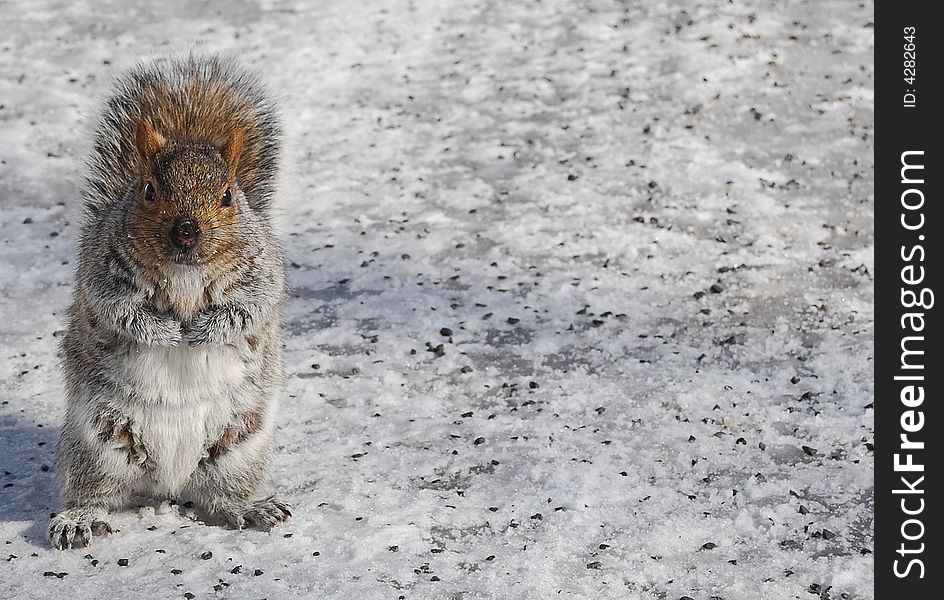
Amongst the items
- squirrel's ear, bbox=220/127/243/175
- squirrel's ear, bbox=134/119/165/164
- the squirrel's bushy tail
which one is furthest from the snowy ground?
squirrel's ear, bbox=134/119/165/164

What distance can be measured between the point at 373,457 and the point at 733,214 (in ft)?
8.79

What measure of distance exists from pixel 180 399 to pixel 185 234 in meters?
0.50

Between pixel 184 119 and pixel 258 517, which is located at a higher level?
pixel 184 119

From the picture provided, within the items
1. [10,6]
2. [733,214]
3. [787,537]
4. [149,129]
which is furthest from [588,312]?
[10,6]

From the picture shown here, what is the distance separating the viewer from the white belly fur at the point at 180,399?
3172mm

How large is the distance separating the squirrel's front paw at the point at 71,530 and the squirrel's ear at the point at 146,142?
105 centimetres

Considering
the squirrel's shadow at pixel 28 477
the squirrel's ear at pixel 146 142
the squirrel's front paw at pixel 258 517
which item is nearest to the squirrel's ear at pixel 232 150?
the squirrel's ear at pixel 146 142

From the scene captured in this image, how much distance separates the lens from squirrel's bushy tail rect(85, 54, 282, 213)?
3504 mm

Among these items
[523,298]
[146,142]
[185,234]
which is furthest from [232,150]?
[523,298]

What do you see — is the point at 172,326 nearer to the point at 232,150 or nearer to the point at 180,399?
the point at 180,399

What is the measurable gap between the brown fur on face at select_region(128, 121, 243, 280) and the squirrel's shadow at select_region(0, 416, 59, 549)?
0.97 m

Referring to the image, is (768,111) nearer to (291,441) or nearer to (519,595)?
(291,441)

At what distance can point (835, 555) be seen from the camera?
341cm

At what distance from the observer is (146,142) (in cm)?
313
